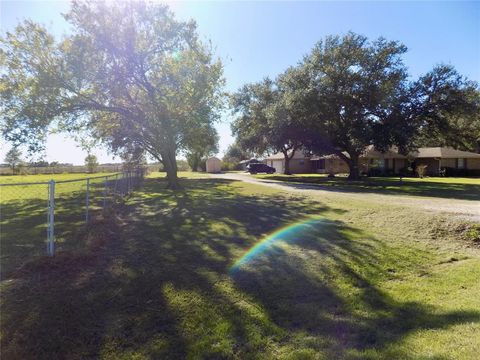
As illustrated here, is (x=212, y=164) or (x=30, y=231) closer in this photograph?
(x=30, y=231)

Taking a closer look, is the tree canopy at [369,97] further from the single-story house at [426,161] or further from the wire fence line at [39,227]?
the wire fence line at [39,227]

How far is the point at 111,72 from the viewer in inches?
678

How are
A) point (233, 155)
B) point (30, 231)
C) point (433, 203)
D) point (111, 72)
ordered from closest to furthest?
point (30, 231), point (433, 203), point (111, 72), point (233, 155)

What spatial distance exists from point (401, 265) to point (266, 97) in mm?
30545

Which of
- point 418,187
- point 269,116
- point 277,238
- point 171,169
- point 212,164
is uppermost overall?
point 269,116

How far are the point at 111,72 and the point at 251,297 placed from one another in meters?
16.2

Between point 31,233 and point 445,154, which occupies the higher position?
point 445,154

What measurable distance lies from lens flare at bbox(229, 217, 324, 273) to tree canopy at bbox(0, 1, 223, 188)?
37.8ft

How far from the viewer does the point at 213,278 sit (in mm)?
5168

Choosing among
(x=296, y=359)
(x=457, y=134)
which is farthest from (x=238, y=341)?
(x=457, y=134)

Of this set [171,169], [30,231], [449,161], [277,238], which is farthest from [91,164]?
[277,238]

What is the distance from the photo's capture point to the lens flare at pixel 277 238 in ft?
20.0

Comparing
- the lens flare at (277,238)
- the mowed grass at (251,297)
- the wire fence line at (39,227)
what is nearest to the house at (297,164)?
the wire fence line at (39,227)

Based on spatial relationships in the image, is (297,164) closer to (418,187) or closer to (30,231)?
(418,187)
